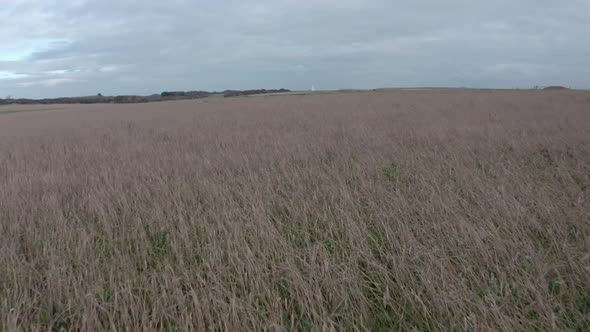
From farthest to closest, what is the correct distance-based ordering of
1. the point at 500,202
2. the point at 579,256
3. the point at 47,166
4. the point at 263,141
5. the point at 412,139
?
the point at 263,141 → the point at 412,139 → the point at 47,166 → the point at 500,202 → the point at 579,256

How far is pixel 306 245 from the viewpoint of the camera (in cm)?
331

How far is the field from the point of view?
2.26 meters

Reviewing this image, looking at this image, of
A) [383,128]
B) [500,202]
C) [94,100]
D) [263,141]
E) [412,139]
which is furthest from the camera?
[94,100]

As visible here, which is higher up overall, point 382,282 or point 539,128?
point 539,128

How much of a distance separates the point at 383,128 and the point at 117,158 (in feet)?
23.2

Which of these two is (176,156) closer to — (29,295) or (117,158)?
(117,158)

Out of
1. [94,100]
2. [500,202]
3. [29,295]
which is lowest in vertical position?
[29,295]

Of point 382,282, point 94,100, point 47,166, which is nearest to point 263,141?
point 47,166

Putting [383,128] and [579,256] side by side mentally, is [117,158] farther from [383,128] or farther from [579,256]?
[579,256]

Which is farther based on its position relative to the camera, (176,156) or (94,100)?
(94,100)

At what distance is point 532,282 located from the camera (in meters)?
2.49

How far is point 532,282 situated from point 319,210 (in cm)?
204

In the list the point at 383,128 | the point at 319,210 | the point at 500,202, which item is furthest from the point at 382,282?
the point at 383,128

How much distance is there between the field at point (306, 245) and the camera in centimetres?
226
